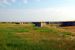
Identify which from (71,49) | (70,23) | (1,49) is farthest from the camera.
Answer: (70,23)

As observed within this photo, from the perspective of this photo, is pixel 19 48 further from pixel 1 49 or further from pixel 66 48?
pixel 66 48

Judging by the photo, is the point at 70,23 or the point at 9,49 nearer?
the point at 9,49

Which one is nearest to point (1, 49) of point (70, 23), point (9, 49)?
point (9, 49)

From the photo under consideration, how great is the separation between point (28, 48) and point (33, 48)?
24 centimetres

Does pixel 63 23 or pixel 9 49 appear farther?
pixel 63 23

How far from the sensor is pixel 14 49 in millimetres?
10219

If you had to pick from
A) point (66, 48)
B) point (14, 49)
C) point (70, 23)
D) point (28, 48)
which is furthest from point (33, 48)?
point (70, 23)

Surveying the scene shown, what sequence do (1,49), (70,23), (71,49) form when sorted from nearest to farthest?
(1,49), (71,49), (70,23)

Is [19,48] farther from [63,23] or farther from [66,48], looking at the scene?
[63,23]

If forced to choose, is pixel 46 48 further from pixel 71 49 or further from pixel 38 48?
pixel 71 49

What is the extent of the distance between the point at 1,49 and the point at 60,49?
273cm

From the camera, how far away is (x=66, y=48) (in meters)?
10.9

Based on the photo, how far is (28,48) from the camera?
10.4m

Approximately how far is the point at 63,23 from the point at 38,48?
3585 cm
